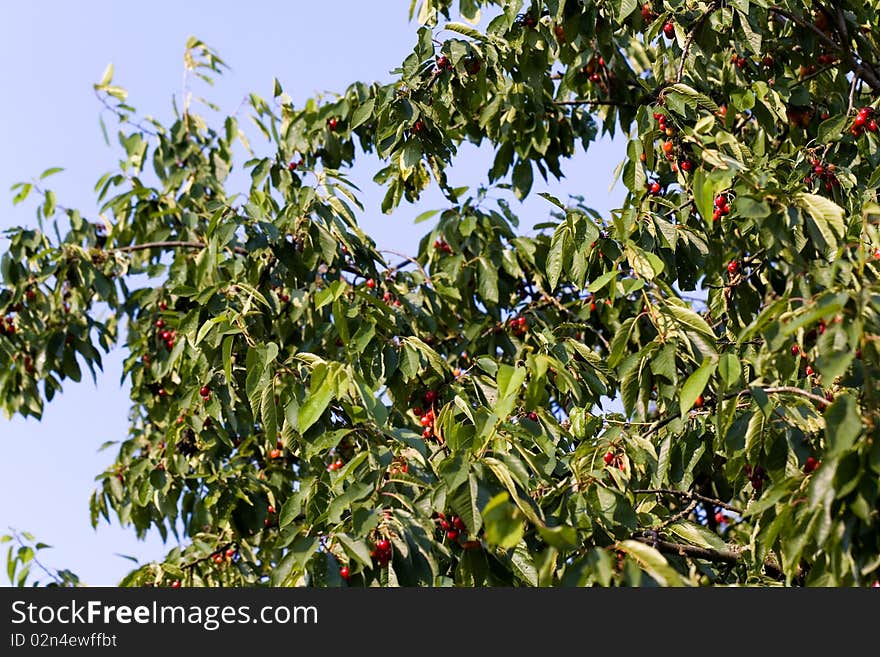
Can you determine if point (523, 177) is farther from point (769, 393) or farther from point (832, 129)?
point (769, 393)

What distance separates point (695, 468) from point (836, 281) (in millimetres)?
1104

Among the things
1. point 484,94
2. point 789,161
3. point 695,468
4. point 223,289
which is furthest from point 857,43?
point 223,289

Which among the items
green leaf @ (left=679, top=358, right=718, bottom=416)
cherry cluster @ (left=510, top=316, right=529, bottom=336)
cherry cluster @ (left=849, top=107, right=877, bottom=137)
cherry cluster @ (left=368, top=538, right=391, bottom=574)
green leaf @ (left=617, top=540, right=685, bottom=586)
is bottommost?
green leaf @ (left=617, top=540, right=685, bottom=586)

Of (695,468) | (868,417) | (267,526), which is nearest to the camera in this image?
(868,417)

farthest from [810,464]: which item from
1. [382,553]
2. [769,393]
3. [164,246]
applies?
[164,246]

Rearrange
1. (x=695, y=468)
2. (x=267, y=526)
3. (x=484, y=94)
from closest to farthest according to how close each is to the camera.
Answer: (x=695, y=468)
(x=484, y=94)
(x=267, y=526)

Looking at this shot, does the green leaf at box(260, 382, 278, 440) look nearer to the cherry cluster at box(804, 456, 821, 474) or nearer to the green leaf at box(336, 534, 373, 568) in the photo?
the green leaf at box(336, 534, 373, 568)

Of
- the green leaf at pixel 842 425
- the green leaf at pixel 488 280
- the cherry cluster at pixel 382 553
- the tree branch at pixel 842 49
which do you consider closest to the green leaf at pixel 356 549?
the cherry cluster at pixel 382 553

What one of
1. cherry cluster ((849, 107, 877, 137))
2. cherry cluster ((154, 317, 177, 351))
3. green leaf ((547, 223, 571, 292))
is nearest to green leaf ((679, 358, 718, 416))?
green leaf ((547, 223, 571, 292))

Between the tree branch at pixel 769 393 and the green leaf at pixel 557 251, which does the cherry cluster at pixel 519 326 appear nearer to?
the green leaf at pixel 557 251

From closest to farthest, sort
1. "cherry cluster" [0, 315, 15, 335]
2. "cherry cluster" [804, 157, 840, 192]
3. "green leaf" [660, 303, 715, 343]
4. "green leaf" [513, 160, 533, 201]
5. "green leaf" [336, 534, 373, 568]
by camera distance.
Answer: "green leaf" [336, 534, 373, 568], "green leaf" [660, 303, 715, 343], "cherry cluster" [804, 157, 840, 192], "green leaf" [513, 160, 533, 201], "cherry cluster" [0, 315, 15, 335]

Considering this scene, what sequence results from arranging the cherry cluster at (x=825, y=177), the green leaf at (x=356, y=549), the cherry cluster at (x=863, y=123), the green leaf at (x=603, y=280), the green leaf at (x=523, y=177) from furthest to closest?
the green leaf at (x=523, y=177) → the cherry cluster at (x=863, y=123) → the cherry cluster at (x=825, y=177) → the green leaf at (x=603, y=280) → the green leaf at (x=356, y=549)

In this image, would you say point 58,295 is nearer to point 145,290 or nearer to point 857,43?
point 145,290

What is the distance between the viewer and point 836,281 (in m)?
2.76
